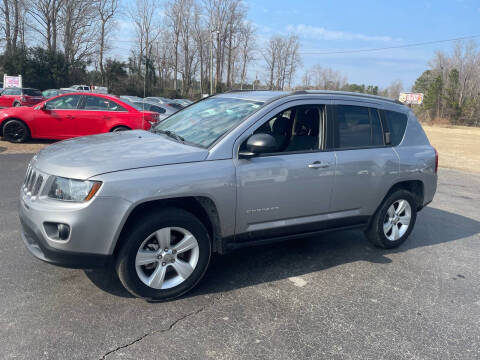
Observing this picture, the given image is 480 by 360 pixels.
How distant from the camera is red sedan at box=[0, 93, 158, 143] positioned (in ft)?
34.0

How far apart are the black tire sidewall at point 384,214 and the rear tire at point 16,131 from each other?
31.3 feet

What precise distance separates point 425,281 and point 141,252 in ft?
9.75

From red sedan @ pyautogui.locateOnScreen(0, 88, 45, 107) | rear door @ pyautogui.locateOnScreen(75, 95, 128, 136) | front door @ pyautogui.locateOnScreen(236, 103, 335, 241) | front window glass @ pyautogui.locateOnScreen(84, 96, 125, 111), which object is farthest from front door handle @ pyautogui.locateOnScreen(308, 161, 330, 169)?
red sedan @ pyautogui.locateOnScreen(0, 88, 45, 107)

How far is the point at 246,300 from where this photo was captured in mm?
3459

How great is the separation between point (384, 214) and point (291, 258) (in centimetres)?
126

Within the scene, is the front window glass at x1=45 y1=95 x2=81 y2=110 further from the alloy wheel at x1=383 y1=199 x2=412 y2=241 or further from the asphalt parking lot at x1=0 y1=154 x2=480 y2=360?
the alloy wheel at x1=383 y1=199 x2=412 y2=241

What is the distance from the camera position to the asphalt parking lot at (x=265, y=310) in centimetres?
278

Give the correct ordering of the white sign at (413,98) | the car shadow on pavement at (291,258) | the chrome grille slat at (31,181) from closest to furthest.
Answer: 1. the chrome grille slat at (31,181)
2. the car shadow on pavement at (291,258)
3. the white sign at (413,98)

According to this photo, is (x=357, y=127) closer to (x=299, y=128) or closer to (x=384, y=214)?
(x=299, y=128)

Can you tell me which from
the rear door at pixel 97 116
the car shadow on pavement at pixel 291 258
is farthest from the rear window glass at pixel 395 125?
the rear door at pixel 97 116

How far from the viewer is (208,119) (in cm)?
405

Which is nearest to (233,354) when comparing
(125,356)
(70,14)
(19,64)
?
(125,356)

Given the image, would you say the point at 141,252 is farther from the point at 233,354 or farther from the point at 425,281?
the point at 425,281

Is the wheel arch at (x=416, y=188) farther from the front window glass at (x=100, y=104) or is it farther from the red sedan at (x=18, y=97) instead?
the red sedan at (x=18, y=97)
